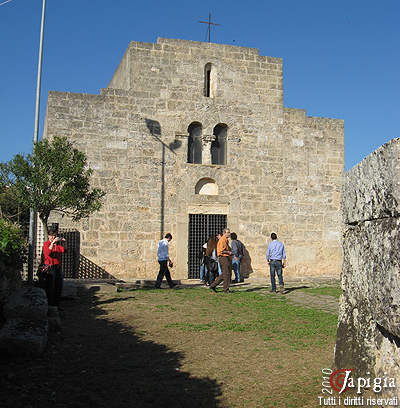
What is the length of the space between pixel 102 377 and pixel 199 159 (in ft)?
39.0

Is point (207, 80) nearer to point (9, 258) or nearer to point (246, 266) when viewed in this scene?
point (246, 266)

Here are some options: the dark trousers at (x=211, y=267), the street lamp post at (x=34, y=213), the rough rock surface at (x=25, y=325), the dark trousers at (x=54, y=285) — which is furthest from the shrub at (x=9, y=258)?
the dark trousers at (x=211, y=267)

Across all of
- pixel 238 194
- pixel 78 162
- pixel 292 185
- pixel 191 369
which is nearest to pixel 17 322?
pixel 191 369

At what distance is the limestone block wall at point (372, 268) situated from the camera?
3029mm

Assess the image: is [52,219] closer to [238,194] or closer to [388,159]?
[238,194]

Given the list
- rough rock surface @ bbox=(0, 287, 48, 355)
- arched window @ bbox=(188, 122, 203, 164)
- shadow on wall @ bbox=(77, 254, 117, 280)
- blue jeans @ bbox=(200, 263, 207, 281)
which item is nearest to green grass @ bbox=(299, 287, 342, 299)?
blue jeans @ bbox=(200, 263, 207, 281)

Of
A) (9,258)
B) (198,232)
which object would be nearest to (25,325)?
(9,258)

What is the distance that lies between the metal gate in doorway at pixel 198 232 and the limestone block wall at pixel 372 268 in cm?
1172

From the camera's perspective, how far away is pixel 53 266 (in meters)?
8.71

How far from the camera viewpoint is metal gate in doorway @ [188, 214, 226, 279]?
51.5ft

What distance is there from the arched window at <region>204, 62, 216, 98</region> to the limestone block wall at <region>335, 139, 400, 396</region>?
42.5ft

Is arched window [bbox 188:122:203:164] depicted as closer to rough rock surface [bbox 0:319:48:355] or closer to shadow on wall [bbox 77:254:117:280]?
shadow on wall [bbox 77:254:117:280]

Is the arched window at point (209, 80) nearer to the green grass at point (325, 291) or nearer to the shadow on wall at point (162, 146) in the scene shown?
the shadow on wall at point (162, 146)

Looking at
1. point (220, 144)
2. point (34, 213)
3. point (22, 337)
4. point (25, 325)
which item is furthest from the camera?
point (220, 144)
